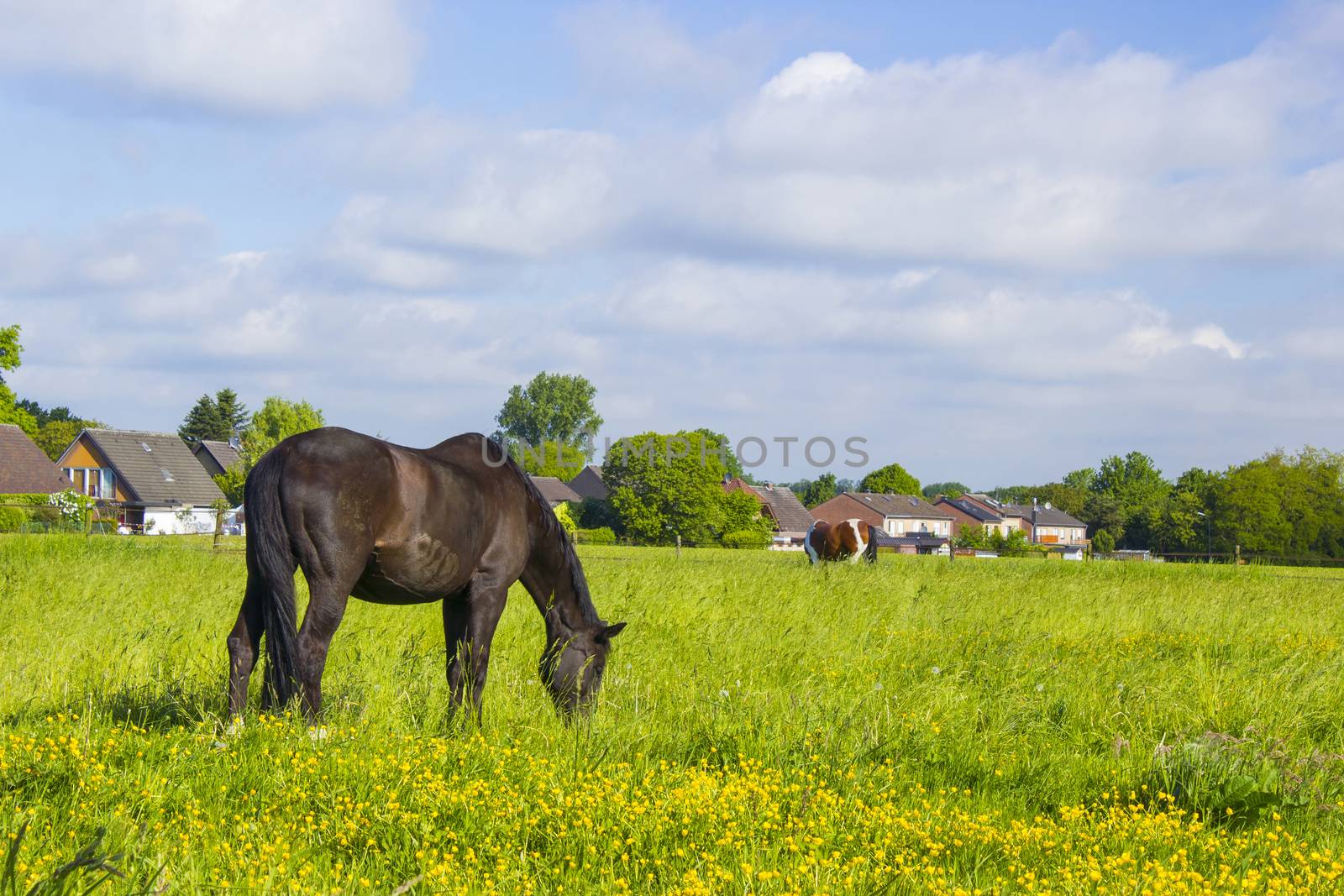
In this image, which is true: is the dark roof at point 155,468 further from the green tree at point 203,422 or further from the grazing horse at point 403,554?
the grazing horse at point 403,554

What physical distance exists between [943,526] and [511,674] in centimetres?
11696

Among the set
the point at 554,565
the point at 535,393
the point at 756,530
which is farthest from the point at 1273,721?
the point at 535,393

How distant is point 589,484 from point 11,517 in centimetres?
7095

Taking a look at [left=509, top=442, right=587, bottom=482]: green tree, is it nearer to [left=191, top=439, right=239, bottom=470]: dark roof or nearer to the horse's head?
[left=191, top=439, right=239, bottom=470]: dark roof

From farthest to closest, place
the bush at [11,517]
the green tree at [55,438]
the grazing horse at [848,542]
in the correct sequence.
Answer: the green tree at [55,438]
the bush at [11,517]
the grazing horse at [848,542]

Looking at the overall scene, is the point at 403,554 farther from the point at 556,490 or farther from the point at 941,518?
the point at 941,518

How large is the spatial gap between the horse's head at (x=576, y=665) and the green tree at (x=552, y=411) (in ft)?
307

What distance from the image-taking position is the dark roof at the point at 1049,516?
128250mm

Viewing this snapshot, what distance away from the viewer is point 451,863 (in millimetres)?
3334

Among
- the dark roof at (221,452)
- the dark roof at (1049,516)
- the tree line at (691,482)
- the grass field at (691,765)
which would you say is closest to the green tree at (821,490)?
the tree line at (691,482)

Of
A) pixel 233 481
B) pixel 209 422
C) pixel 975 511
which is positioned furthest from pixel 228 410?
pixel 975 511

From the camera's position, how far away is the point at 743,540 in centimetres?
6662

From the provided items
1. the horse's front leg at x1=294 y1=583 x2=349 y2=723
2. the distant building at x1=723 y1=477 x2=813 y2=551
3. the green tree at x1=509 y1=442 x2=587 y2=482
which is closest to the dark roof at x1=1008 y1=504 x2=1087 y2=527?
the distant building at x1=723 y1=477 x2=813 y2=551

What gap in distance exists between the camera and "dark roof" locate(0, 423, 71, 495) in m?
48.9
